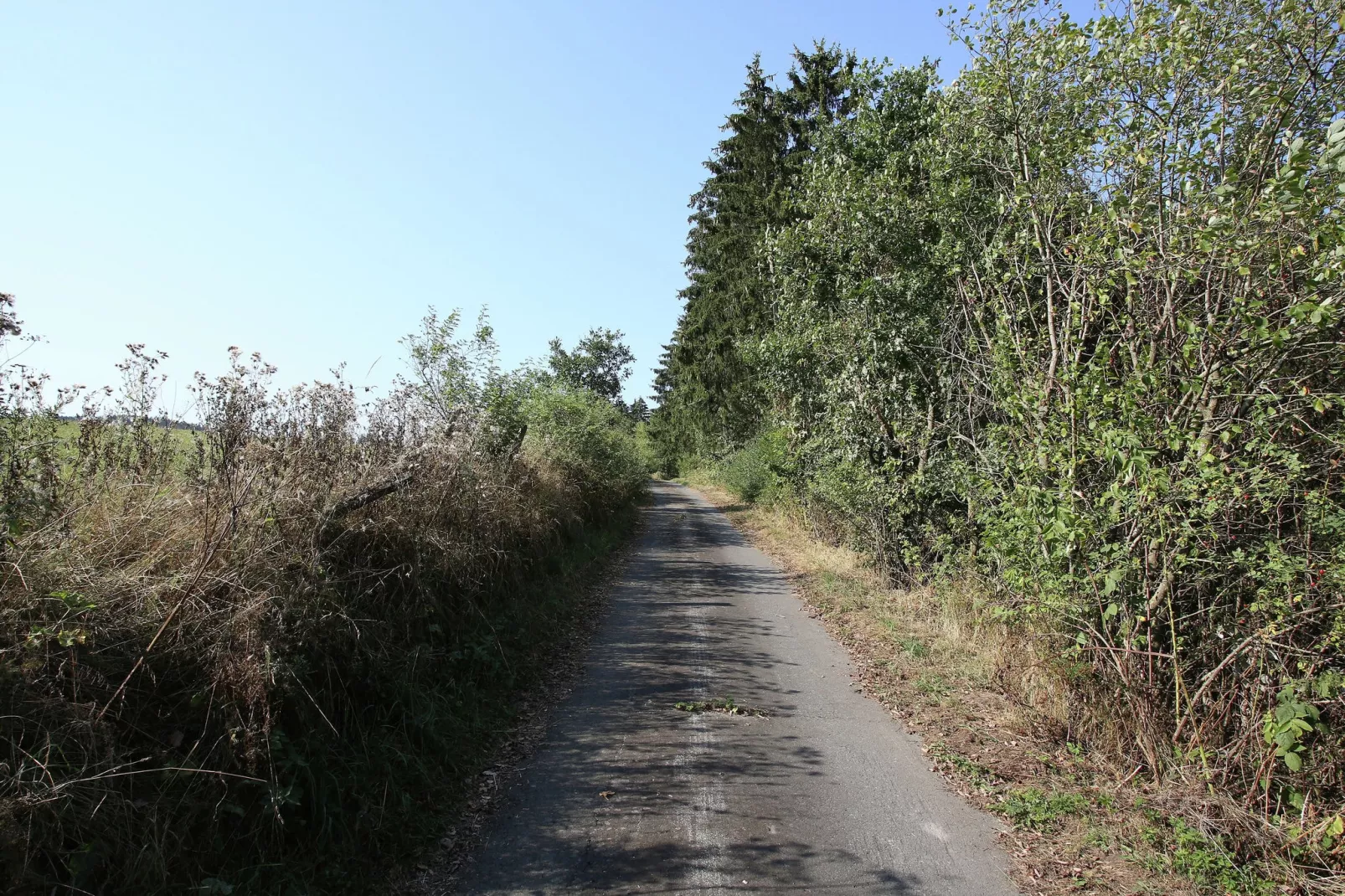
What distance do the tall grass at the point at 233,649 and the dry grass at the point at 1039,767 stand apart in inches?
150

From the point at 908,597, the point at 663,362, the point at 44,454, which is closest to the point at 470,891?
the point at 44,454

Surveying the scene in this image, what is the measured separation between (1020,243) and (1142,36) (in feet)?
6.06

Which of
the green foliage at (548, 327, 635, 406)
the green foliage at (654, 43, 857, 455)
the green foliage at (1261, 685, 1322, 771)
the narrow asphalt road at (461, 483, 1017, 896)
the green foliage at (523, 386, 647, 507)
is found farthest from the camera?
the green foliage at (548, 327, 635, 406)

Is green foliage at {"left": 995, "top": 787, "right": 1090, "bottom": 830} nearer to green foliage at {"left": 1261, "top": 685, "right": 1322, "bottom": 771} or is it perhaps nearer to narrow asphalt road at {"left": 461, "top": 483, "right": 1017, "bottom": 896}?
narrow asphalt road at {"left": 461, "top": 483, "right": 1017, "bottom": 896}

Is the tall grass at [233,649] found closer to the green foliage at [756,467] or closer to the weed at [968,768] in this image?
the weed at [968,768]

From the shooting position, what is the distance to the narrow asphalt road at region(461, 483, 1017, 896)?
13.1 feet

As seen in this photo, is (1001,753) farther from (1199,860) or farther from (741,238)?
(741,238)

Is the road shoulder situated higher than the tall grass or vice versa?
the tall grass

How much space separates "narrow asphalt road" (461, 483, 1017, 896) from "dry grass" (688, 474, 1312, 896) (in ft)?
0.99

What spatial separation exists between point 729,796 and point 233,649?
10.7 feet

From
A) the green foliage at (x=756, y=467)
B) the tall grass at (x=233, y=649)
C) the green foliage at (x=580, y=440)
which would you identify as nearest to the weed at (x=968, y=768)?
the tall grass at (x=233, y=649)

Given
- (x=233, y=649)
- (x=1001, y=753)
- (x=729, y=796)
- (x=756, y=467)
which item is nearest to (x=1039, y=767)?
(x=1001, y=753)

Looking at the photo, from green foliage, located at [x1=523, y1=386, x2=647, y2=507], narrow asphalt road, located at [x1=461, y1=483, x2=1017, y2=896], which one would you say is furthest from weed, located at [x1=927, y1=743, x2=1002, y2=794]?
green foliage, located at [x1=523, y1=386, x2=647, y2=507]

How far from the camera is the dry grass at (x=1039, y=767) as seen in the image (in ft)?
13.2
